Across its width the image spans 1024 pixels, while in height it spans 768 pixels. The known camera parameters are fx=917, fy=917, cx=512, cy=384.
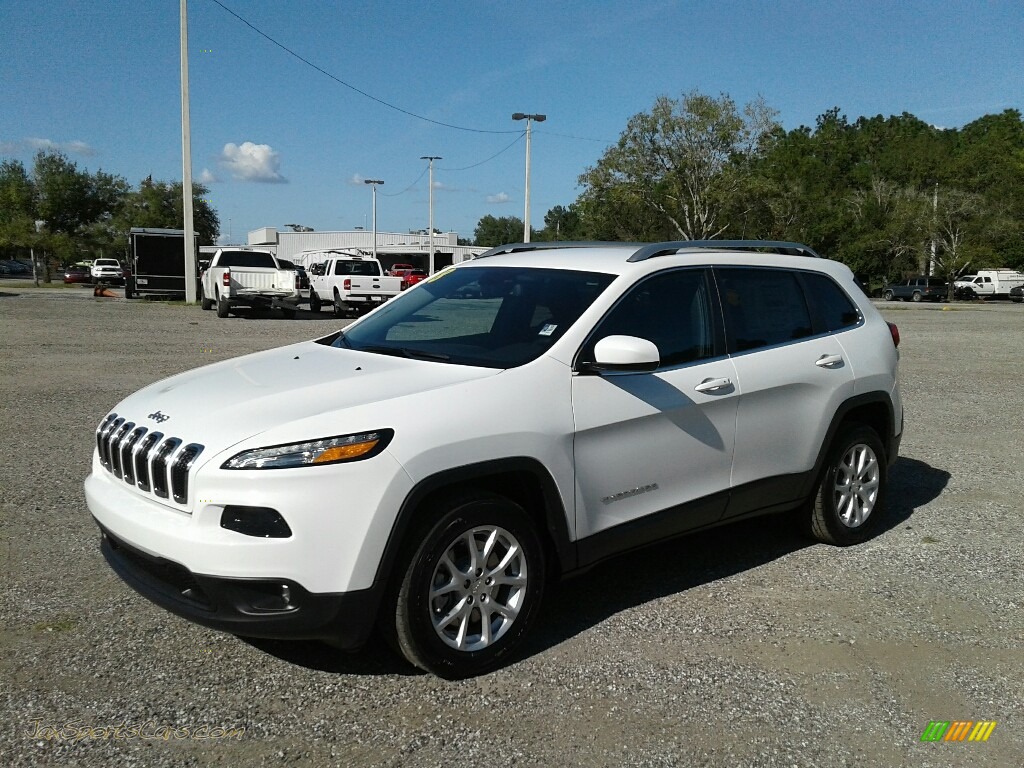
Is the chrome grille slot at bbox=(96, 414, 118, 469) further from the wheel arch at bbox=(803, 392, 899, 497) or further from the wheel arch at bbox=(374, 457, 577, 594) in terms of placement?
the wheel arch at bbox=(803, 392, 899, 497)

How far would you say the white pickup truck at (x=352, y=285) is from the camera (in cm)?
2762

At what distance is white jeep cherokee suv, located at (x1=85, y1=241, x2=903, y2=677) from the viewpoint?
328cm

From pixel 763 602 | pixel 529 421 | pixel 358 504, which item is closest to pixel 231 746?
pixel 358 504

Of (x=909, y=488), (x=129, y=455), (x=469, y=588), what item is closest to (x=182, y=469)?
(x=129, y=455)

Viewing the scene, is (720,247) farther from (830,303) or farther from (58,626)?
(58,626)

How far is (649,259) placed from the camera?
14.9 ft

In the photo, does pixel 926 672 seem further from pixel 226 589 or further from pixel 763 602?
pixel 226 589

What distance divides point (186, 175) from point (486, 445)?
97.0ft

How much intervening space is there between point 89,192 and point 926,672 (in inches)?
2598

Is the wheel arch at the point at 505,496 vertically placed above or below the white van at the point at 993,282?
below

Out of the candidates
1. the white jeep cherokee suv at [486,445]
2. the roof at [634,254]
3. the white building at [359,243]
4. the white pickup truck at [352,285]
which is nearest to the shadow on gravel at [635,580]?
the white jeep cherokee suv at [486,445]

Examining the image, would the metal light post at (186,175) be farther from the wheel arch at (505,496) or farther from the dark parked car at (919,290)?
the dark parked car at (919,290)

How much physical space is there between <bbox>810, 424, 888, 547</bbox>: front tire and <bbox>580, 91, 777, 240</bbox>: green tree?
46.1m

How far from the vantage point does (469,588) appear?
3.66 metres
